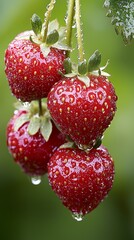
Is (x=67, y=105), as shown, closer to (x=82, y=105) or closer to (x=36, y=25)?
(x=82, y=105)

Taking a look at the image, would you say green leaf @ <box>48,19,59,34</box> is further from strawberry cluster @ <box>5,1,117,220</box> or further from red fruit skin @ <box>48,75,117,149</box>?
red fruit skin @ <box>48,75,117,149</box>

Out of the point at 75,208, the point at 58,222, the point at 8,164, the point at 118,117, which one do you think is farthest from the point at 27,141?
the point at 58,222

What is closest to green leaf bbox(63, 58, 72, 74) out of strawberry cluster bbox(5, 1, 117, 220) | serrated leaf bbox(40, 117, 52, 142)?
strawberry cluster bbox(5, 1, 117, 220)

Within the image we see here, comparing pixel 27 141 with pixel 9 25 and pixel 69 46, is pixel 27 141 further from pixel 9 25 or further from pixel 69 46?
pixel 9 25

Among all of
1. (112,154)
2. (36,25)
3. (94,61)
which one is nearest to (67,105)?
(94,61)

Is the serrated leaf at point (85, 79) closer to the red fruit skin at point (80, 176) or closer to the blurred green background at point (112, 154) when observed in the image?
the red fruit skin at point (80, 176)

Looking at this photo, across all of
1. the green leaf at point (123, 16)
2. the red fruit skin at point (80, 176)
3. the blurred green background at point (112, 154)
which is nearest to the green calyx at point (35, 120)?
the red fruit skin at point (80, 176)

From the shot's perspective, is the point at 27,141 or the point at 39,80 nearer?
the point at 39,80
